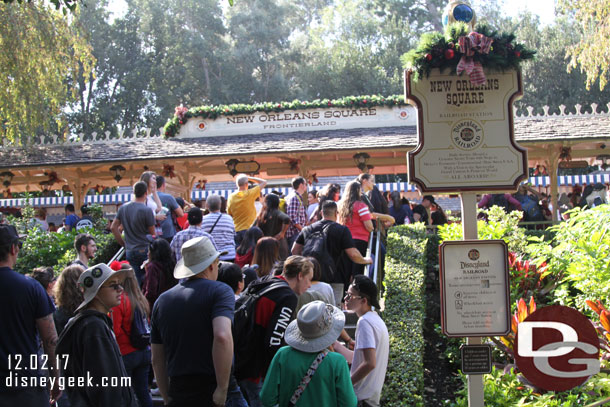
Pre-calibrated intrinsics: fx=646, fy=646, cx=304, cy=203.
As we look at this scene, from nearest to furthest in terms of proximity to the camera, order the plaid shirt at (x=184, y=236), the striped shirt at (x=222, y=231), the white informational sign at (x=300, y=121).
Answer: the plaid shirt at (x=184, y=236) < the striped shirt at (x=222, y=231) < the white informational sign at (x=300, y=121)

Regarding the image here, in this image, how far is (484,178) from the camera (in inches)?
203

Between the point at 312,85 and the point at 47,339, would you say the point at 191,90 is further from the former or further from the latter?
the point at 47,339

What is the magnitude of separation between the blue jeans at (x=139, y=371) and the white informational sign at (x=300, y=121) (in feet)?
40.1

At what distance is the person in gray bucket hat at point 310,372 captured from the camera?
3.88 metres

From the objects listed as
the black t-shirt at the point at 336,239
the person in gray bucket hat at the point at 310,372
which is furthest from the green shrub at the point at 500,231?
the person in gray bucket hat at the point at 310,372

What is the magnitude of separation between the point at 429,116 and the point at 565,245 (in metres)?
4.13

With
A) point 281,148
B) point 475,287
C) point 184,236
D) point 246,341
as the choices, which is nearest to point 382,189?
point 281,148

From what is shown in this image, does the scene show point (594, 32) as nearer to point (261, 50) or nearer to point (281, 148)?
point (281, 148)

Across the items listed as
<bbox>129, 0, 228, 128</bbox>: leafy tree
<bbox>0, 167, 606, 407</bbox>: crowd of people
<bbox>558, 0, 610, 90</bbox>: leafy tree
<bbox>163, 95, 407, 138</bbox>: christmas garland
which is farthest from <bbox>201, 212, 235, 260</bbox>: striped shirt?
<bbox>129, 0, 228, 128</bbox>: leafy tree

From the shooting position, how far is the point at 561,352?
518cm

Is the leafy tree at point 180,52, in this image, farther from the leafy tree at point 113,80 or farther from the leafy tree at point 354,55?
the leafy tree at point 354,55

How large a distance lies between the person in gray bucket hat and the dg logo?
78.7 inches

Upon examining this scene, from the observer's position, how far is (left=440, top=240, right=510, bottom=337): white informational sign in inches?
195

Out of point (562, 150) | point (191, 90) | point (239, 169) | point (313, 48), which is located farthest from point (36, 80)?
point (313, 48)
